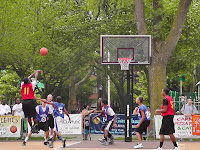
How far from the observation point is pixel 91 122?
2148 cm

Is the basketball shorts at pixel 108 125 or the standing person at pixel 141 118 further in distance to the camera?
the basketball shorts at pixel 108 125

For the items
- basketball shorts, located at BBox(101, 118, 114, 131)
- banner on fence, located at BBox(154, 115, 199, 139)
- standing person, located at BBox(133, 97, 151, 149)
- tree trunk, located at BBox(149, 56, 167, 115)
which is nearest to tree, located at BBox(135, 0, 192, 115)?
tree trunk, located at BBox(149, 56, 167, 115)

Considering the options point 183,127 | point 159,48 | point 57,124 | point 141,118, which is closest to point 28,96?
point 57,124

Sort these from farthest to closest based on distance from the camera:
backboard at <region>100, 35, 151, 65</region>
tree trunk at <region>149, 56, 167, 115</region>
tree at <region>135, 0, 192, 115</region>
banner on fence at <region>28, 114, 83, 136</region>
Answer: tree trunk at <region>149, 56, 167, 115</region>
tree at <region>135, 0, 192, 115</region>
banner on fence at <region>28, 114, 83, 136</region>
backboard at <region>100, 35, 151, 65</region>

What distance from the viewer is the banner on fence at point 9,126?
20.0 metres

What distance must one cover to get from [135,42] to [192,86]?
3864 cm

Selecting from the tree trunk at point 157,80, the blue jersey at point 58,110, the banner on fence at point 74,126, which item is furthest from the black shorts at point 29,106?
the tree trunk at point 157,80

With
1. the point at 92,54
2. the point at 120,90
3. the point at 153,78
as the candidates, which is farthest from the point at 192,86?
the point at 153,78

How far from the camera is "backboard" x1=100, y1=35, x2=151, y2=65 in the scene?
19562 mm

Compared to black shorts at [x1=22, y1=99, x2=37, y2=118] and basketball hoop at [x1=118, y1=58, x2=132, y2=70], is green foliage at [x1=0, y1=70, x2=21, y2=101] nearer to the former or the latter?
basketball hoop at [x1=118, y1=58, x2=132, y2=70]

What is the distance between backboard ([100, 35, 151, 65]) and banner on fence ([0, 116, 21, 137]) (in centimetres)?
498

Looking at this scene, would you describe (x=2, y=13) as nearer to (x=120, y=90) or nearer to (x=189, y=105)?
(x=189, y=105)

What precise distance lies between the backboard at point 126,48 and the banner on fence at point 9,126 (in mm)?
4985

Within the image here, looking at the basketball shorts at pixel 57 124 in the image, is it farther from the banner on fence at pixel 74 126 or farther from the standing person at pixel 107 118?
the banner on fence at pixel 74 126
